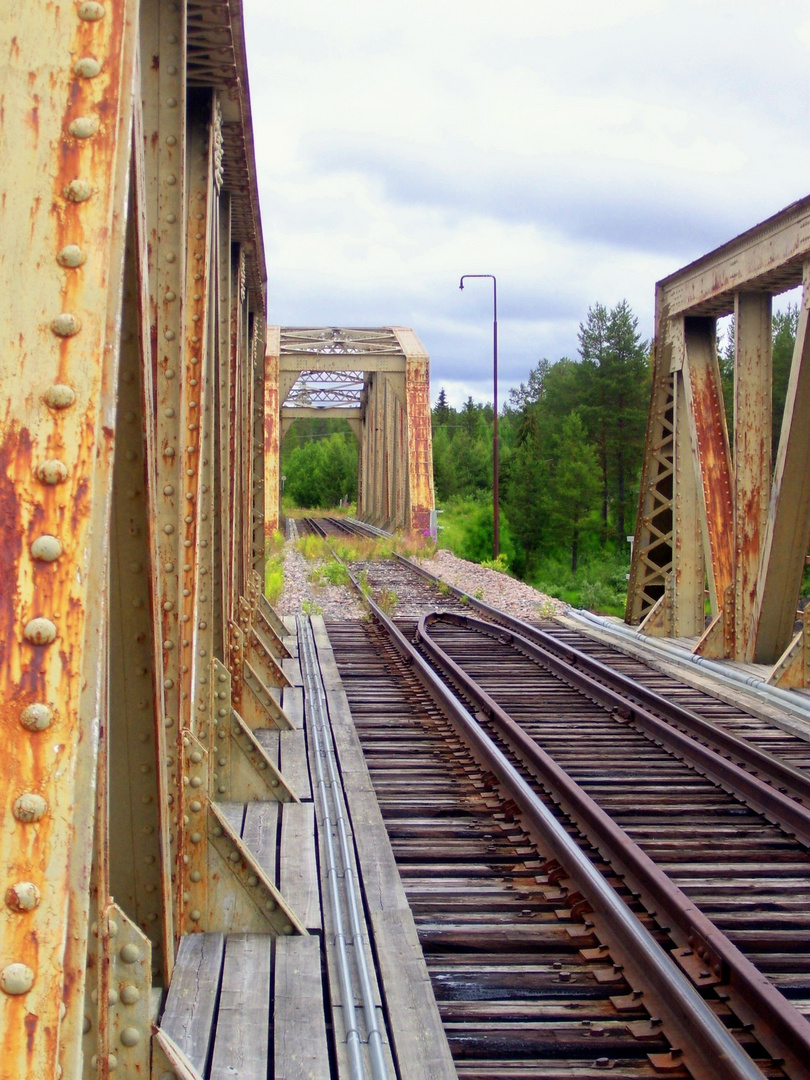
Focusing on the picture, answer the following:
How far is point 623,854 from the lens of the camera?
489 centimetres

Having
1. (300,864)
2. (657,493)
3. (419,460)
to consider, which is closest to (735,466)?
(657,493)

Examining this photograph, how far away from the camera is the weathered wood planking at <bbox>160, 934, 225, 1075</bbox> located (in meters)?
3.09

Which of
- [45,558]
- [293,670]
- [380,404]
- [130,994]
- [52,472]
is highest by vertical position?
[380,404]

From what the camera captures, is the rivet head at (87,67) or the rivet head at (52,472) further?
the rivet head at (87,67)

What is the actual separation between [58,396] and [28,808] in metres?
0.51

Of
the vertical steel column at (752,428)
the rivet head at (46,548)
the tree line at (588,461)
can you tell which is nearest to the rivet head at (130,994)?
the rivet head at (46,548)

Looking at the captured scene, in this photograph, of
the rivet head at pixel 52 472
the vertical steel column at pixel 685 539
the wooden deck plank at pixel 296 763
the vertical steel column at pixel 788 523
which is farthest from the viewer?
the vertical steel column at pixel 685 539

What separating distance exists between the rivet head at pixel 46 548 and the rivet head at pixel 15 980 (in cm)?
47

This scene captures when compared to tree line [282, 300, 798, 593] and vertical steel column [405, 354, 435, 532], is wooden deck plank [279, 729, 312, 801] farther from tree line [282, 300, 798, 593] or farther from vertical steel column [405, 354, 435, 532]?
tree line [282, 300, 798, 593]

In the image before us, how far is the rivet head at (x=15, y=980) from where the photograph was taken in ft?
4.04

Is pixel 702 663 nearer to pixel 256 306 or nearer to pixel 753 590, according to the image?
pixel 753 590

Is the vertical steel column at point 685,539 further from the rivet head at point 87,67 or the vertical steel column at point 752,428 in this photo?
the rivet head at point 87,67

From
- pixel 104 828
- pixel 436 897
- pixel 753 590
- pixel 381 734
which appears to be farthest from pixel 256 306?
pixel 104 828

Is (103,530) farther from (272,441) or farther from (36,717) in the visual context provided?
(272,441)
